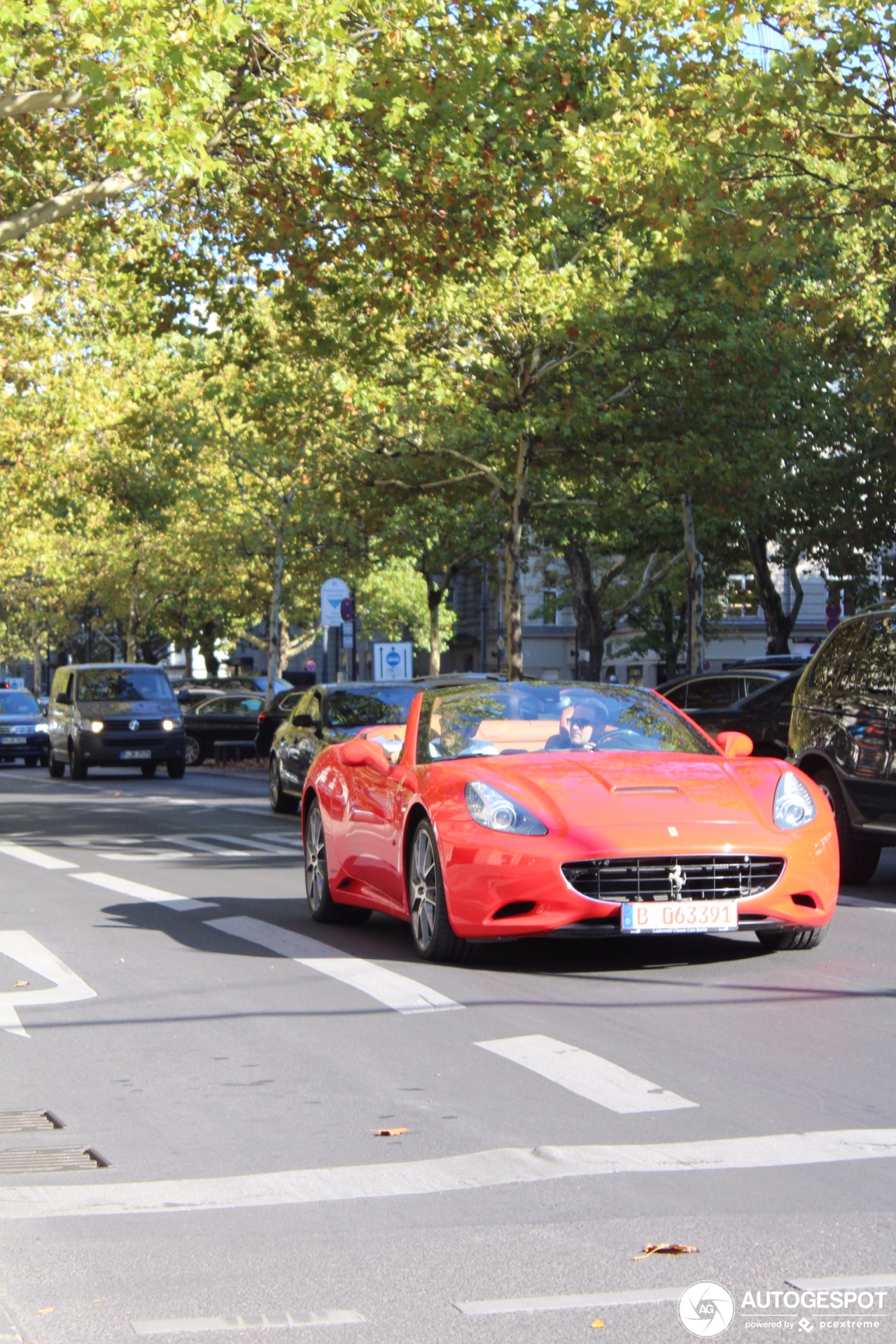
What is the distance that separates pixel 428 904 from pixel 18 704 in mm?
35574

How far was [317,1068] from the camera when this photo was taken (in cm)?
686

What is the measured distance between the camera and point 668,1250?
4.45 meters

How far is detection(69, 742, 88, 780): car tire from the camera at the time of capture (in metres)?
32.5

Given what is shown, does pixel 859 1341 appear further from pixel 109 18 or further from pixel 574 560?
pixel 574 560

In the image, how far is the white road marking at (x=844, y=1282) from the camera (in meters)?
4.13

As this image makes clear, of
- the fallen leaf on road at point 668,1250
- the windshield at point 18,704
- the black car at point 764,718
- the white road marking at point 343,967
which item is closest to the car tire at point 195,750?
the windshield at point 18,704

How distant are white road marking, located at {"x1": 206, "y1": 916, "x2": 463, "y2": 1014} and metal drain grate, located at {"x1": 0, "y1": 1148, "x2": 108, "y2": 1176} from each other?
2443 millimetres

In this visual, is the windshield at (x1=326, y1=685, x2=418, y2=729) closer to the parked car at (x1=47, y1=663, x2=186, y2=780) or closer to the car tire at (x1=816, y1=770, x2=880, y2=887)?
the car tire at (x1=816, y1=770, x2=880, y2=887)

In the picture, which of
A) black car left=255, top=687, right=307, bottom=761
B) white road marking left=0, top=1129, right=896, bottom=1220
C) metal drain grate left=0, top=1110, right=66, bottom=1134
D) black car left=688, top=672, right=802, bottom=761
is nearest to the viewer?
white road marking left=0, top=1129, right=896, bottom=1220

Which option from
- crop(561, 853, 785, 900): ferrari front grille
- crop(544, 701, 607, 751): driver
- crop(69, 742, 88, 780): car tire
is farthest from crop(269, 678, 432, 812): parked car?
crop(69, 742, 88, 780): car tire

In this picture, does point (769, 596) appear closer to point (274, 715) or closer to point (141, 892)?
point (274, 715)

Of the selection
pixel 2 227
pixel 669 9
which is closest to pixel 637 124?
pixel 669 9

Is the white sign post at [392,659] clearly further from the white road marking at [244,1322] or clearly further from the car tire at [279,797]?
the white road marking at [244,1322]

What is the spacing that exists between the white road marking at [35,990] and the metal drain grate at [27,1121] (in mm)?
1526
